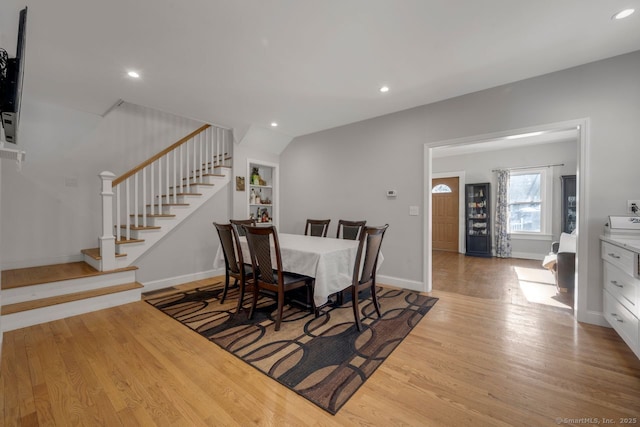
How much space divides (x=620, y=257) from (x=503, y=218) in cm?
440

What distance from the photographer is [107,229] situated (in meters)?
3.23

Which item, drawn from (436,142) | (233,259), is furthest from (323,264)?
(436,142)

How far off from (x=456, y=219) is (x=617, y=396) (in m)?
5.57

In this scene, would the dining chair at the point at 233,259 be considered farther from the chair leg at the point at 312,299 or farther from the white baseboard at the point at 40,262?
the white baseboard at the point at 40,262

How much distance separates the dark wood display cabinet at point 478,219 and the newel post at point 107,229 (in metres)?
7.13

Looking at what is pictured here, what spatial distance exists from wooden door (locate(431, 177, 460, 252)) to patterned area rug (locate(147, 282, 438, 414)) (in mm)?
4063

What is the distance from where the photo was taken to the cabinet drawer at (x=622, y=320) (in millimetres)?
1824

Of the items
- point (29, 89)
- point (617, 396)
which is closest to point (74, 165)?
point (29, 89)

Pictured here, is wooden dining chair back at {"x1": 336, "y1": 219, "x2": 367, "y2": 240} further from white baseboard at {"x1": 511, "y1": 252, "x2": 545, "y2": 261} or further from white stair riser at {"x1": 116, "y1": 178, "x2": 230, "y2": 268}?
white baseboard at {"x1": 511, "y1": 252, "x2": 545, "y2": 261}

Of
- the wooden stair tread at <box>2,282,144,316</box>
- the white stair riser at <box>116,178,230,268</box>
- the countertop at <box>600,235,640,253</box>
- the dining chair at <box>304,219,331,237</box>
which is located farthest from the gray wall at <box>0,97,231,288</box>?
the countertop at <box>600,235,640,253</box>

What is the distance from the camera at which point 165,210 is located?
13.1ft

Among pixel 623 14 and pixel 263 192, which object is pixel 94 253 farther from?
pixel 623 14

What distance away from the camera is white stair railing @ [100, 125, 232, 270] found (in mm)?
3686

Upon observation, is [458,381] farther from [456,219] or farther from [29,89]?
[456,219]
